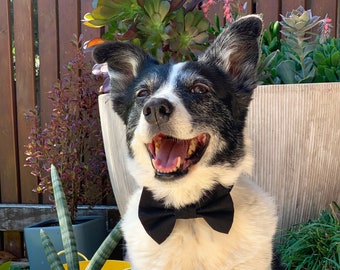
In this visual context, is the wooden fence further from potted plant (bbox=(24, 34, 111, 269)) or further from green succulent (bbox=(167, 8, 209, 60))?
green succulent (bbox=(167, 8, 209, 60))

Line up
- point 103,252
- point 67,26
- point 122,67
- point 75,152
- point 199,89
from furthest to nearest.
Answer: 1. point 67,26
2. point 75,152
3. point 122,67
4. point 103,252
5. point 199,89

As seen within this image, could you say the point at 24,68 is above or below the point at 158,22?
below

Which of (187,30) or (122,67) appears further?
(187,30)

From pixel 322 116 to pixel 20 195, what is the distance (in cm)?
248

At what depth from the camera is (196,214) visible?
1679 mm

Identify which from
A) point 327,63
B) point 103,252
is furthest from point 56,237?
point 327,63

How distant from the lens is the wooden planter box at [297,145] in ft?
7.16

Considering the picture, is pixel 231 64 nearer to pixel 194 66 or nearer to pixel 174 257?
pixel 194 66

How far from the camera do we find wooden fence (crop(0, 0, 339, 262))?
11.2ft

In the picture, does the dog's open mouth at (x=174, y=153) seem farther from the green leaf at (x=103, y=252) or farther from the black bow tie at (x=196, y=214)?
the green leaf at (x=103, y=252)

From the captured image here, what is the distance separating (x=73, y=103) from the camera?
9.98 ft

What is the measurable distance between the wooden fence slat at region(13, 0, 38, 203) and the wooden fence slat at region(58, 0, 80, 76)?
250 millimetres

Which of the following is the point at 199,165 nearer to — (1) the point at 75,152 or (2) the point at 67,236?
(2) the point at 67,236

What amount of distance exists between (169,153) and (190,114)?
6.7 inches
